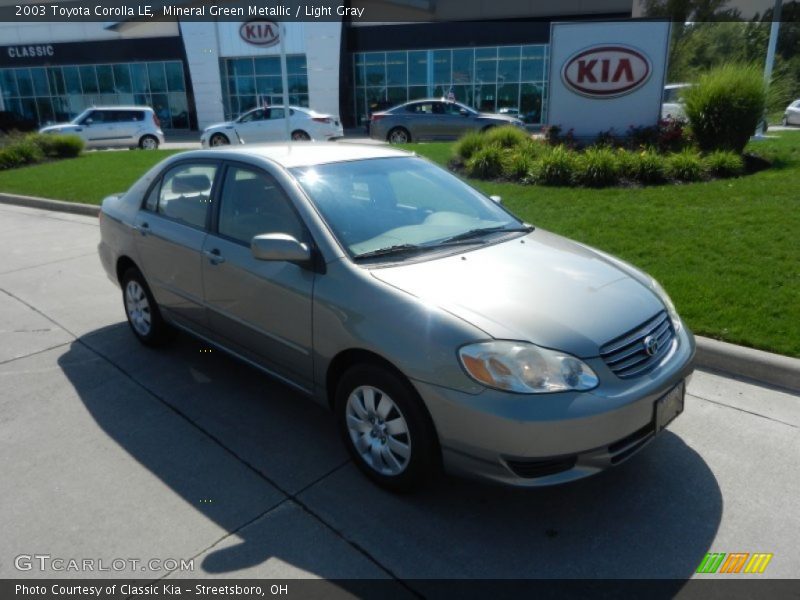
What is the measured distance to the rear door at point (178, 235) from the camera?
422 cm

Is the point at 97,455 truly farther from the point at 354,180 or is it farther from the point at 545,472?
the point at 545,472

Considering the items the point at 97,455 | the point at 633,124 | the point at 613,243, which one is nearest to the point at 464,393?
the point at 97,455

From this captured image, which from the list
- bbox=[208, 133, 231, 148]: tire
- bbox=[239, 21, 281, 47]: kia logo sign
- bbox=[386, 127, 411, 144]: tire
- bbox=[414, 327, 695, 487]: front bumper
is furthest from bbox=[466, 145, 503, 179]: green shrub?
bbox=[239, 21, 281, 47]: kia logo sign

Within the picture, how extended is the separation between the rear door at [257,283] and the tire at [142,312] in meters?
0.96

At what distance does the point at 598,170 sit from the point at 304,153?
6593 mm

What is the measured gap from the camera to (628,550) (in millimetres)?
2758

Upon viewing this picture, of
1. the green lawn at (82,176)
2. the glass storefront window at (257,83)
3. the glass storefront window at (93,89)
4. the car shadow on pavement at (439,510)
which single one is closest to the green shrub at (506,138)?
A: the green lawn at (82,176)

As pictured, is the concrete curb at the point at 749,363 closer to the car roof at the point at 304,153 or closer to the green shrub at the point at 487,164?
the car roof at the point at 304,153

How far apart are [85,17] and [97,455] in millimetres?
46490

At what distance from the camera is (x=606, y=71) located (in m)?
12.7

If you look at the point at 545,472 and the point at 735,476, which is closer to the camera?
the point at 545,472

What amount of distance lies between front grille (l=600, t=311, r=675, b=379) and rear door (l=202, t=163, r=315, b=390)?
5.11 ft

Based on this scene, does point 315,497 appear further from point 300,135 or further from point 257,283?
point 300,135
